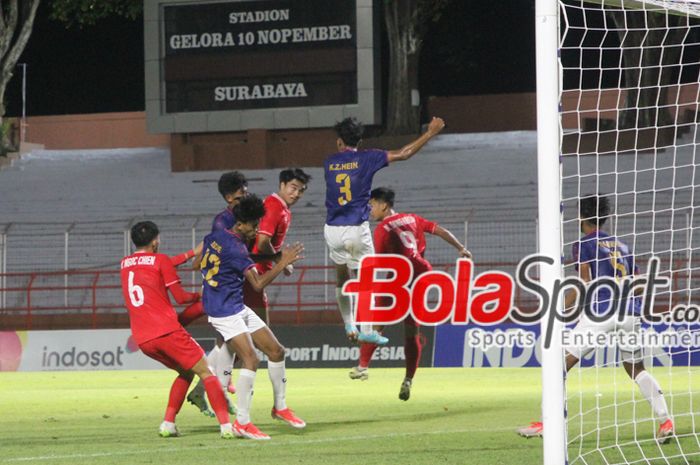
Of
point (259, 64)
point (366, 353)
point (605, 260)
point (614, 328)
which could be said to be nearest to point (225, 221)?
point (605, 260)

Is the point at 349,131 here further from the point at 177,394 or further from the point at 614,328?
the point at 614,328

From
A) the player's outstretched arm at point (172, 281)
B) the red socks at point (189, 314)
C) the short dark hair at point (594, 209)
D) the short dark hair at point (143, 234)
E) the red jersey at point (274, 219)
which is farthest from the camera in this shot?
the red jersey at point (274, 219)

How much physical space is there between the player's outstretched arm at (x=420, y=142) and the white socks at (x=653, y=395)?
7.43 ft

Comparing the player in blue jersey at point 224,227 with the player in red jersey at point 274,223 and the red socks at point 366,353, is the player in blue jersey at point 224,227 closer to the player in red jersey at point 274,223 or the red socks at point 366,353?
the player in red jersey at point 274,223

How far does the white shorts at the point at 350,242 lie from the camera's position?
10.5 metres

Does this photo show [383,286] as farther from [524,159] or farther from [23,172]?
[23,172]

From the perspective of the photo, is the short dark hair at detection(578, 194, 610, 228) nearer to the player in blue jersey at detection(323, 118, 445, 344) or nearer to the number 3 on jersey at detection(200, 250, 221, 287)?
the player in blue jersey at detection(323, 118, 445, 344)

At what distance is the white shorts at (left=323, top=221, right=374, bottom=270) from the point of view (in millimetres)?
10477

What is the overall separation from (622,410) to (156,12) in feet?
56.5

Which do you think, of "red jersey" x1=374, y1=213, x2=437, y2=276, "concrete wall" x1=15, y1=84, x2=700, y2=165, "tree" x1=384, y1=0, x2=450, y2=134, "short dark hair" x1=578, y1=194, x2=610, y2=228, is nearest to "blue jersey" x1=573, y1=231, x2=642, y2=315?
"short dark hair" x1=578, y1=194, x2=610, y2=228

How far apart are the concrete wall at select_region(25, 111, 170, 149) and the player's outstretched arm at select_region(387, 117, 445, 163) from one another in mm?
25077

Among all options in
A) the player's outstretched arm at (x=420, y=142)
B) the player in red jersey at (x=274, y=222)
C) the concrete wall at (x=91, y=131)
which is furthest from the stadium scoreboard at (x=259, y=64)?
the player's outstretched arm at (x=420, y=142)

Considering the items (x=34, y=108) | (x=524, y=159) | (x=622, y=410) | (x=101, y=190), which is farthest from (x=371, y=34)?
(x=34, y=108)

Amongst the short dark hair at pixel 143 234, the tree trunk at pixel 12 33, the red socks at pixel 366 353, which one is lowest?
the red socks at pixel 366 353
